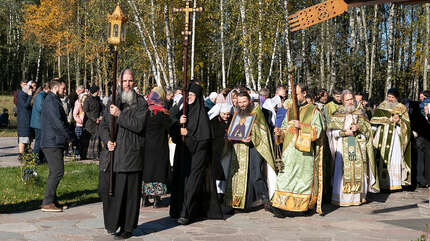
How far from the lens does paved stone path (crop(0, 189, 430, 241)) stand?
6977mm

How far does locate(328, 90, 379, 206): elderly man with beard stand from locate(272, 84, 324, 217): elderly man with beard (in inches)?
45.8

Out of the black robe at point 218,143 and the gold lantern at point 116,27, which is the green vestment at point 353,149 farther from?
the gold lantern at point 116,27

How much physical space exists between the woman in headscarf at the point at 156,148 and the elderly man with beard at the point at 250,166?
1057 mm

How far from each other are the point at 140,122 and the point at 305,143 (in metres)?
2.88

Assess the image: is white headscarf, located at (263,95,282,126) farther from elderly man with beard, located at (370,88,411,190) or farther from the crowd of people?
elderly man with beard, located at (370,88,411,190)

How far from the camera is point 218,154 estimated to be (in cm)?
919

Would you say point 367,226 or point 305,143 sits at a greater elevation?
point 305,143

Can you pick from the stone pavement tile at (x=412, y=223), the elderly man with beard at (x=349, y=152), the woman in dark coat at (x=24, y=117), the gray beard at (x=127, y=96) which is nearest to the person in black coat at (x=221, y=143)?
the elderly man with beard at (x=349, y=152)

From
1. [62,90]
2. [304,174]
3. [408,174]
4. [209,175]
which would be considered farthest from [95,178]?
[408,174]

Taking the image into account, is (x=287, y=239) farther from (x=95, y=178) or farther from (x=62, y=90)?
(x=95, y=178)

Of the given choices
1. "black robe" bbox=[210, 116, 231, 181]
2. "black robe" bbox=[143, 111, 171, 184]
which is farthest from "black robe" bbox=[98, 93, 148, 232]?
"black robe" bbox=[210, 116, 231, 181]

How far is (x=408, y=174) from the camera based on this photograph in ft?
37.9

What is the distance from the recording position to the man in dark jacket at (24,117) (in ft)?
41.9

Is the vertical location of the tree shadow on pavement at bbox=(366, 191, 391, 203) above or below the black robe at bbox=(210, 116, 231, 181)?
below
